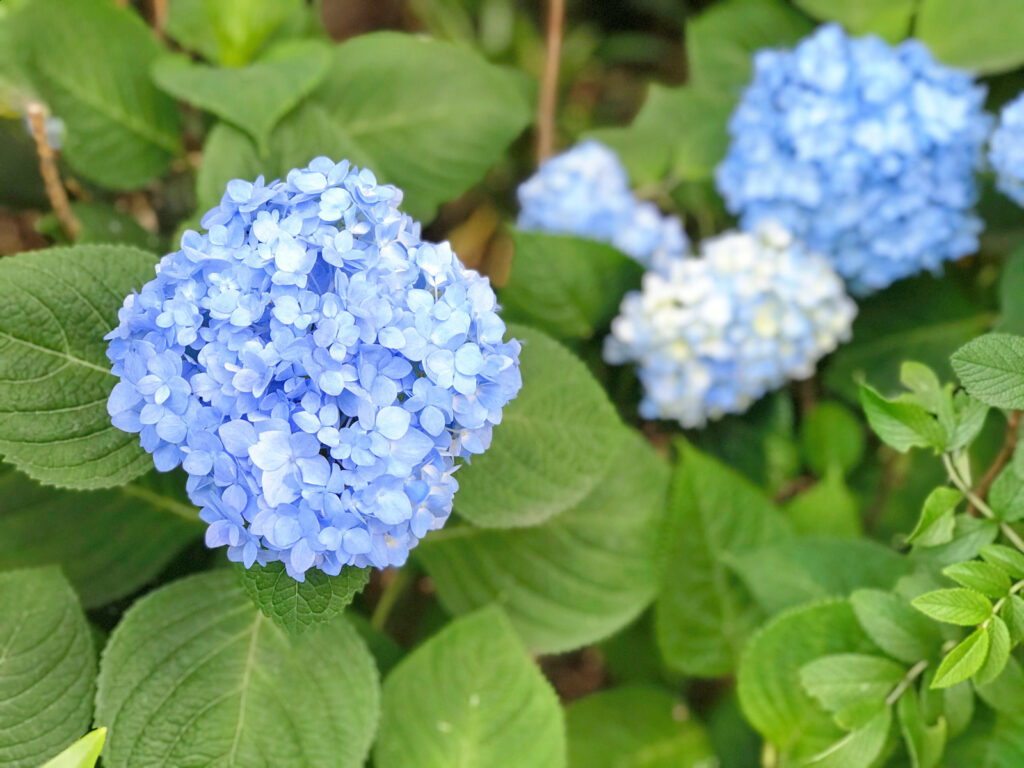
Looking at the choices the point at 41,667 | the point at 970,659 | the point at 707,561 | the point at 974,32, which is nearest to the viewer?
the point at 970,659

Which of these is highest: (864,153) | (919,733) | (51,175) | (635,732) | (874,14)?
(874,14)

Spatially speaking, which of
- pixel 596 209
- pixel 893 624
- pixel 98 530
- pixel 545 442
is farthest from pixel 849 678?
pixel 98 530

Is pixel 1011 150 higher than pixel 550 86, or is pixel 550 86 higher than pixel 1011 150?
pixel 1011 150

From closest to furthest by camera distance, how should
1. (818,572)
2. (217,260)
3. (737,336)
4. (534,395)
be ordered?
(217,260) → (534,395) → (818,572) → (737,336)

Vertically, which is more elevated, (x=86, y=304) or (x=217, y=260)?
(x=217, y=260)

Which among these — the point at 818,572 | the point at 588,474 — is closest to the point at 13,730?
the point at 588,474

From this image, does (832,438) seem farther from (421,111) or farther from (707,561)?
(421,111)

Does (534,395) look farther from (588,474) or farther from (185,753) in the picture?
(185,753)
